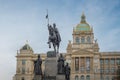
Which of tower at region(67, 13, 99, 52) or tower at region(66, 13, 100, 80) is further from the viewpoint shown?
tower at region(67, 13, 99, 52)


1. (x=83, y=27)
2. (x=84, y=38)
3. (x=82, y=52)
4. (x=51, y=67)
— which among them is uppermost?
(x=83, y=27)

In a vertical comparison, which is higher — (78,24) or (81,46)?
(78,24)

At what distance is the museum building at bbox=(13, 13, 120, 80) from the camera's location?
129 metres

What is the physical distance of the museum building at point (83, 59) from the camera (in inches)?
5083

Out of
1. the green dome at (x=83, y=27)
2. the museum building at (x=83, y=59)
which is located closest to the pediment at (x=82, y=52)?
the museum building at (x=83, y=59)

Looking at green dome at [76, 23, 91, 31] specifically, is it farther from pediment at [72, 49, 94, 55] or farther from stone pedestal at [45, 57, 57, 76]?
stone pedestal at [45, 57, 57, 76]

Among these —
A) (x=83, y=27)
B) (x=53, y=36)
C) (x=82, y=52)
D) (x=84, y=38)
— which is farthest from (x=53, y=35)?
(x=83, y=27)

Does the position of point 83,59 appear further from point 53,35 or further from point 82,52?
point 53,35

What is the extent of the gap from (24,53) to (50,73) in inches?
3832

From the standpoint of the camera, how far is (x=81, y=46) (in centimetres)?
13262

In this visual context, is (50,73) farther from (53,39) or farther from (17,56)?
(17,56)

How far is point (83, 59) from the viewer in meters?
132

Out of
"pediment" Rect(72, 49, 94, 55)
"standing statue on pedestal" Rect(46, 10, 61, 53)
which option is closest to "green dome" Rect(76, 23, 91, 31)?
"pediment" Rect(72, 49, 94, 55)

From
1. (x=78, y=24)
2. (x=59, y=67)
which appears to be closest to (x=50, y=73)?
(x=59, y=67)
